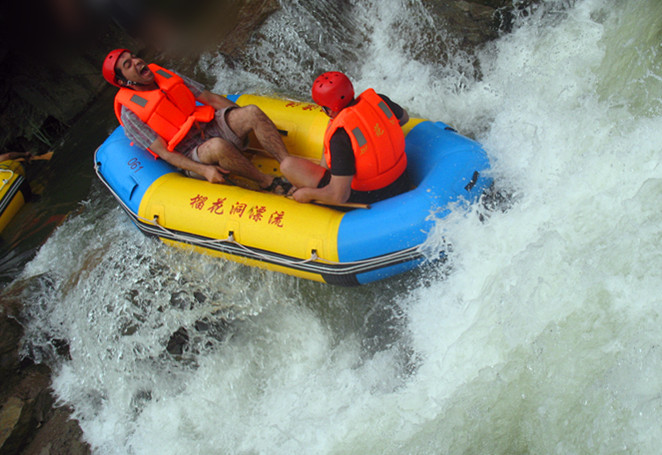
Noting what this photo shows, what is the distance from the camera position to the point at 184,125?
3648mm

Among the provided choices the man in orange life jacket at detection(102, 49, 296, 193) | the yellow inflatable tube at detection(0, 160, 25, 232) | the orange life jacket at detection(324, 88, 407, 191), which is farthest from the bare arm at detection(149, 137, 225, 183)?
the yellow inflatable tube at detection(0, 160, 25, 232)

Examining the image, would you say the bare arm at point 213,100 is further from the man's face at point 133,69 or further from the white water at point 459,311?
the white water at point 459,311

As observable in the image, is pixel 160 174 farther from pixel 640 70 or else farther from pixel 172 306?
pixel 640 70

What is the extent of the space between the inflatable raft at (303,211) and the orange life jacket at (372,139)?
0.17 meters

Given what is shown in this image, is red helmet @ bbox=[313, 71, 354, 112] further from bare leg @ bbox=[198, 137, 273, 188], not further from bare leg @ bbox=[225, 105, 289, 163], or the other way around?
bare leg @ bbox=[198, 137, 273, 188]

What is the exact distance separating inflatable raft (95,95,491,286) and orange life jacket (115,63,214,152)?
0.33m

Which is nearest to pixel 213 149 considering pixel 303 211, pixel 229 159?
pixel 229 159

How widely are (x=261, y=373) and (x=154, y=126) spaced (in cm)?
186

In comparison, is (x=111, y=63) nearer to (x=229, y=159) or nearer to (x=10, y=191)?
(x=229, y=159)

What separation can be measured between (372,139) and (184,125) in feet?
4.77

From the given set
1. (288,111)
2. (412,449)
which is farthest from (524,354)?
(288,111)

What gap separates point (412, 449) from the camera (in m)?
2.48

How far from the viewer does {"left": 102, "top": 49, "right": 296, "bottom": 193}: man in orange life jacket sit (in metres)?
3.58

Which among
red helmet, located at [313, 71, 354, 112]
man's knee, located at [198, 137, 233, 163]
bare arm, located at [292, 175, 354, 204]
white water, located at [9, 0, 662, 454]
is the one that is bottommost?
white water, located at [9, 0, 662, 454]
